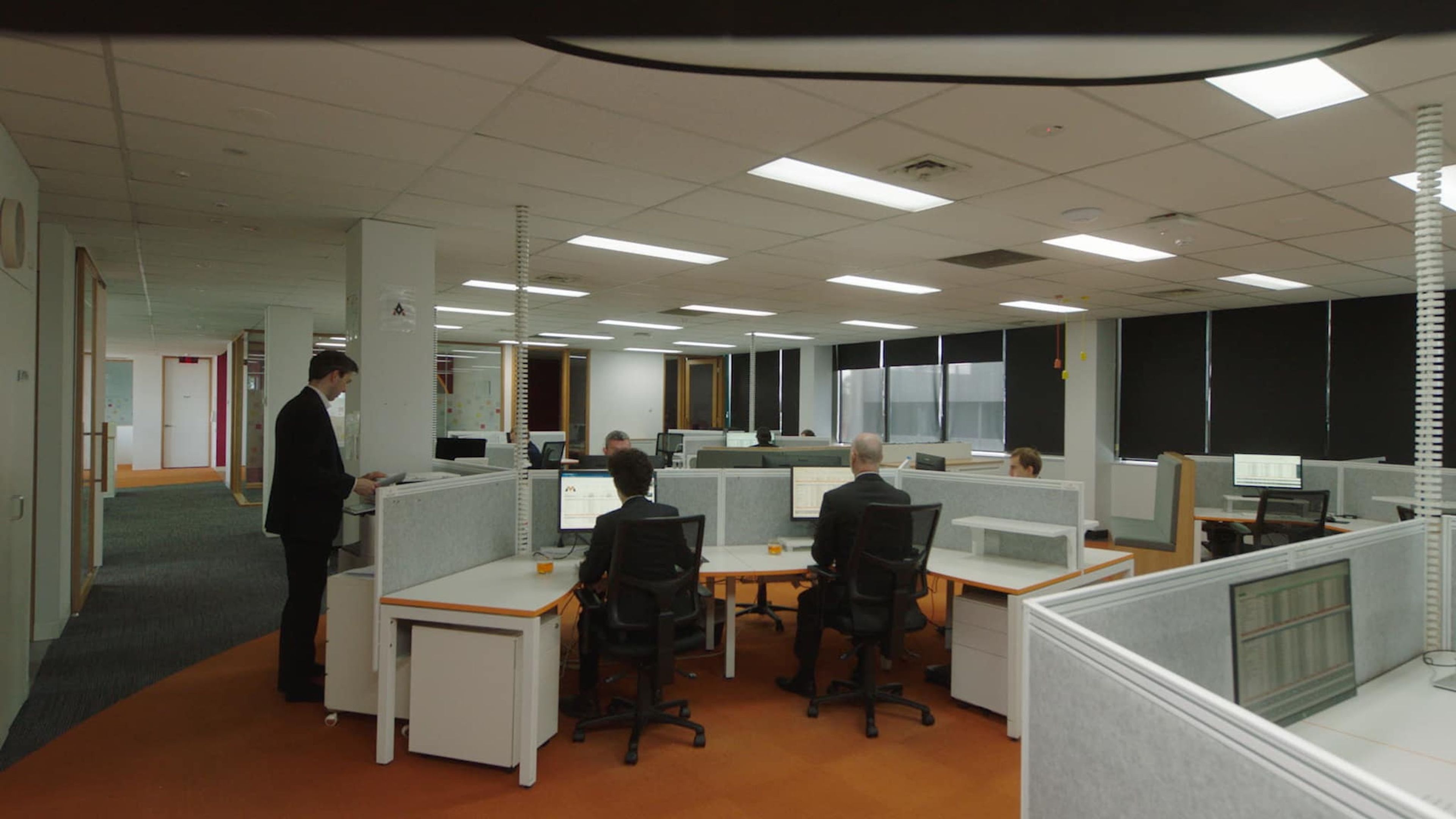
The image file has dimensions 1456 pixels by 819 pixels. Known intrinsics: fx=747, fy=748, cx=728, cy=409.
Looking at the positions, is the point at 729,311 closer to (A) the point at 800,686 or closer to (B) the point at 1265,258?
(B) the point at 1265,258

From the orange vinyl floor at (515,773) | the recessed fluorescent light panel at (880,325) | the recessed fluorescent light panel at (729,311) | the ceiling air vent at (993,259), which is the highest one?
the recessed fluorescent light panel at (729,311)

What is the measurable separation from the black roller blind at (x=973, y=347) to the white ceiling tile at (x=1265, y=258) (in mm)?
3854

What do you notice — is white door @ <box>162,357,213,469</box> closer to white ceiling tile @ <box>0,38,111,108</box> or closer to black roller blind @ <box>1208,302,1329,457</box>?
white ceiling tile @ <box>0,38,111,108</box>

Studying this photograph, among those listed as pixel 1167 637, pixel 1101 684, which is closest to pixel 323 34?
pixel 1101 684

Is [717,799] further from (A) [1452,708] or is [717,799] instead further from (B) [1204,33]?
(B) [1204,33]

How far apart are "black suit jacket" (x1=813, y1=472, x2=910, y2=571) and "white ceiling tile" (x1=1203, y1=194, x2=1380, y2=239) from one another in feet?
7.03

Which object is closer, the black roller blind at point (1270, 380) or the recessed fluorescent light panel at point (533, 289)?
the recessed fluorescent light panel at point (533, 289)

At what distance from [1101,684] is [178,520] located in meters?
9.01

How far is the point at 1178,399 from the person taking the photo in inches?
286

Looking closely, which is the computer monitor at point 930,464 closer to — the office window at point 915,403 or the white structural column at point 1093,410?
the white structural column at point 1093,410

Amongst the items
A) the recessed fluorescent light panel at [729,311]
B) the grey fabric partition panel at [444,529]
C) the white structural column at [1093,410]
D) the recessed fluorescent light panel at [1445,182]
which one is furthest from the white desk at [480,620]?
the white structural column at [1093,410]

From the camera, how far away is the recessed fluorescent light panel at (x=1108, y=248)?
4176 mm

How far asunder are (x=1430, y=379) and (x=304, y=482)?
3578 mm

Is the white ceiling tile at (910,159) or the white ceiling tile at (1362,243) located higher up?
the white ceiling tile at (910,159)
